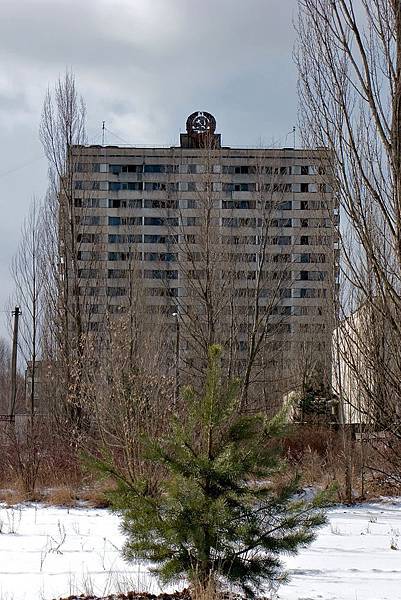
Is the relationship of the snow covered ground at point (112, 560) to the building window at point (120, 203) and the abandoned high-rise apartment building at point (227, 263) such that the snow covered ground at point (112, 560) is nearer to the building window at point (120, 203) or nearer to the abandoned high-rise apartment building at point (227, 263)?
the abandoned high-rise apartment building at point (227, 263)

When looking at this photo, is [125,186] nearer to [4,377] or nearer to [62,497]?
[4,377]

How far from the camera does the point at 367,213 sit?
6.40 metres

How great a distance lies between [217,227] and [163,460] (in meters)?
14.4

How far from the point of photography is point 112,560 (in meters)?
7.53

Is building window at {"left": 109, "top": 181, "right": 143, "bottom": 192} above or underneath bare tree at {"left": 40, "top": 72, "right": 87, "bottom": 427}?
above

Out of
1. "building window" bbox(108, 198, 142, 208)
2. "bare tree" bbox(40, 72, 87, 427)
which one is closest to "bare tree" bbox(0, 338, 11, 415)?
"building window" bbox(108, 198, 142, 208)

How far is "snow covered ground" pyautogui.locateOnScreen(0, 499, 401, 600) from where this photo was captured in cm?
607

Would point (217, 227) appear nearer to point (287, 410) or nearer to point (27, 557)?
point (27, 557)

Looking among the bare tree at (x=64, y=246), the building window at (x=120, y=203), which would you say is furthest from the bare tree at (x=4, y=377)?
the bare tree at (x=64, y=246)

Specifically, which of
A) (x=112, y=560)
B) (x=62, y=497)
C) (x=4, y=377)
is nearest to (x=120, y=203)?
(x=4, y=377)

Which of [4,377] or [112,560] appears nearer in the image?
[112,560]

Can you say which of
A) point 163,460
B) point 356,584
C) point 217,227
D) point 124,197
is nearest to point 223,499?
point 163,460

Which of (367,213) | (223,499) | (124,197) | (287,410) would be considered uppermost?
(124,197)

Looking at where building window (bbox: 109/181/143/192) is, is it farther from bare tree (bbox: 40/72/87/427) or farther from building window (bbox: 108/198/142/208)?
bare tree (bbox: 40/72/87/427)
